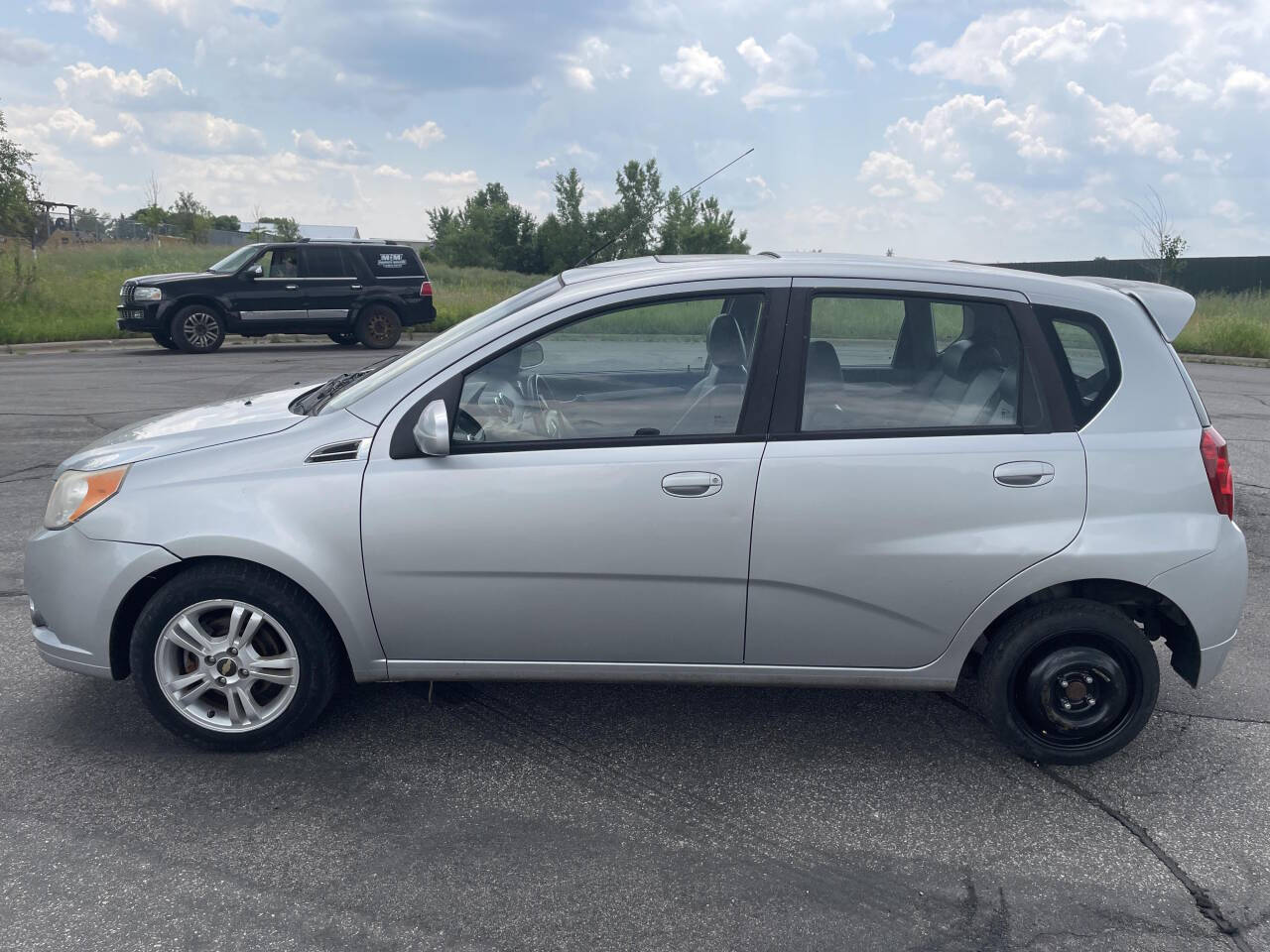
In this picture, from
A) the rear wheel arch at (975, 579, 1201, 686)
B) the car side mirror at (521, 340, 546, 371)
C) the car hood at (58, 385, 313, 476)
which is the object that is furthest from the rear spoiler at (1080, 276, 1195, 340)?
the car hood at (58, 385, 313, 476)

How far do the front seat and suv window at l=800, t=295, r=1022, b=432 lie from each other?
230mm

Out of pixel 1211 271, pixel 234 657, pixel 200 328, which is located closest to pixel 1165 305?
pixel 234 657

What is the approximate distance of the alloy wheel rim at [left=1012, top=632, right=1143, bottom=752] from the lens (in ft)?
11.9

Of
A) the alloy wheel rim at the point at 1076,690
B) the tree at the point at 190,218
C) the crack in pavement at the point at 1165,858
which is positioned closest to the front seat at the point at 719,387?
the alloy wheel rim at the point at 1076,690

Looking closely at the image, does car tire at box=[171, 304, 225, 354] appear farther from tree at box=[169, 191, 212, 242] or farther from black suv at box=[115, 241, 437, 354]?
tree at box=[169, 191, 212, 242]

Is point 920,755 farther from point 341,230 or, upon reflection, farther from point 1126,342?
point 341,230

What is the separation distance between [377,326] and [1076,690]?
1771 centimetres

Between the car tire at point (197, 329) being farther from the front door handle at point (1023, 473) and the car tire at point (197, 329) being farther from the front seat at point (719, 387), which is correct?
the front door handle at point (1023, 473)

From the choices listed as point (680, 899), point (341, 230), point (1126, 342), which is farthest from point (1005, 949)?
point (341, 230)

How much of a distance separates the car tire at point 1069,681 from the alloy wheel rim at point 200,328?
17278 mm

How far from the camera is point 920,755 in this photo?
3.81 metres

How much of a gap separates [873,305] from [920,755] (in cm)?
161

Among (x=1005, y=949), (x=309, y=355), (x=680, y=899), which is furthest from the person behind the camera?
(x=309, y=355)

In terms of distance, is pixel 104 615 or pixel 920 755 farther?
pixel 920 755
